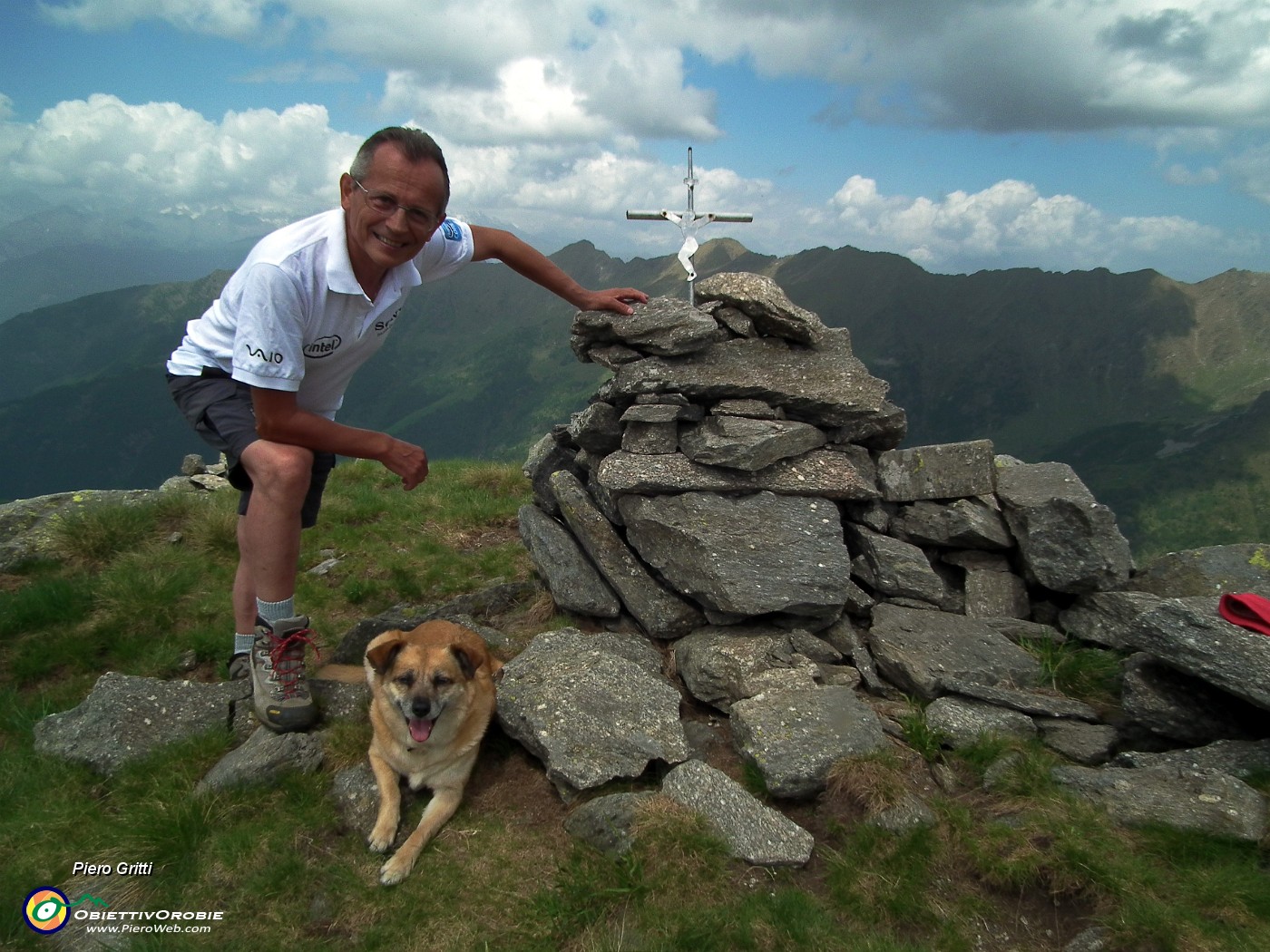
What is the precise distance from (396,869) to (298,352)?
3.72m

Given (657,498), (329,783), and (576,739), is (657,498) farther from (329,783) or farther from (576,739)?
(329,783)

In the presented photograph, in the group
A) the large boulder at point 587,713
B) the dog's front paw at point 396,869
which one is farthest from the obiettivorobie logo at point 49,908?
the large boulder at point 587,713

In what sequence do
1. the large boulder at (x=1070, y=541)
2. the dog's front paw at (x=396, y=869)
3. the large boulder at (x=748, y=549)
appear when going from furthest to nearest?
the large boulder at (x=1070, y=541) → the large boulder at (x=748, y=549) → the dog's front paw at (x=396, y=869)

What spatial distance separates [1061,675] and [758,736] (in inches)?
129

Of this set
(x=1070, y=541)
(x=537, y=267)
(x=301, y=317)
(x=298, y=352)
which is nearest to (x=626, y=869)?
(x=298, y=352)

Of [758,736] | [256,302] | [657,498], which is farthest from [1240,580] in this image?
[256,302]

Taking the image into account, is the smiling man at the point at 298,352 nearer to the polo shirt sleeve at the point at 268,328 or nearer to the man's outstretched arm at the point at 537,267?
the polo shirt sleeve at the point at 268,328

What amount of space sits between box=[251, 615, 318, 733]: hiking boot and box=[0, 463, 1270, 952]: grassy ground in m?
0.38

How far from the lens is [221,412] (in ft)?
18.8

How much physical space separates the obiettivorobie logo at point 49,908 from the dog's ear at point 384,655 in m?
2.16

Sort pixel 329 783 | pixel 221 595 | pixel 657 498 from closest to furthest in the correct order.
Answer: pixel 329 783
pixel 657 498
pixel 221 595

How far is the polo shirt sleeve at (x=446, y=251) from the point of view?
6.35m

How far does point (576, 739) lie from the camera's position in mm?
5957

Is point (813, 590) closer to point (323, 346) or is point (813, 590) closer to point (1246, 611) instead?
point (1246, 611)
